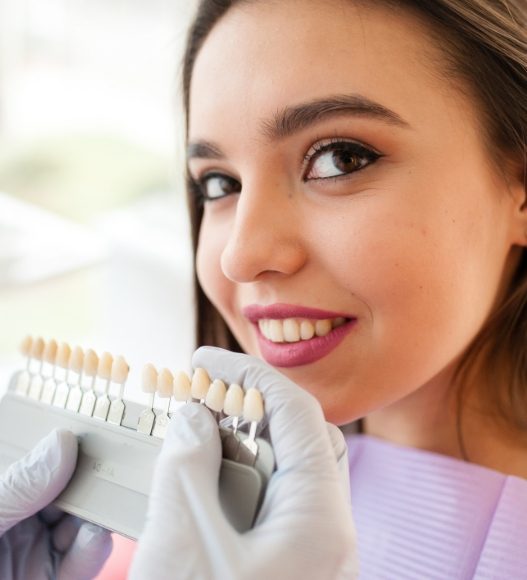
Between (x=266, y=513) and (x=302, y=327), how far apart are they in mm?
315

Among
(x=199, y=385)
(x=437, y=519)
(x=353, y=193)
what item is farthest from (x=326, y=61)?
(x=437, y=519)

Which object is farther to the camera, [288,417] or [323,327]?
[323,327]

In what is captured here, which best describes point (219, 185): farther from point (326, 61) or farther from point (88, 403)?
point (88, 403)

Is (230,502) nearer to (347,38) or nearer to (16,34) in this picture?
(347,38)

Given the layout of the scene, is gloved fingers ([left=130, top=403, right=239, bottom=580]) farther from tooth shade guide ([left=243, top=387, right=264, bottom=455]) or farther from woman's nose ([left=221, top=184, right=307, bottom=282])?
woman's nose ([left=221, top=184, right=307, bottom=282])

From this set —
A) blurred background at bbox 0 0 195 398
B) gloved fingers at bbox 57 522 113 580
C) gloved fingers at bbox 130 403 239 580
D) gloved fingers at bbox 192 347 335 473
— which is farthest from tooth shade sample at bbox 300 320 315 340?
blurred background at bbox 0 0 195 398

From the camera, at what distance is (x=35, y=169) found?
2.38 meters

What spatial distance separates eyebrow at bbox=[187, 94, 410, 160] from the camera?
83cm

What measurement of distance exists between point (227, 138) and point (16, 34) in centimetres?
175

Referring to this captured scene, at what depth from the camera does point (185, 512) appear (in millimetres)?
636

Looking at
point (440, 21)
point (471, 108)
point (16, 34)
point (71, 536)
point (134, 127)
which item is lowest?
point (71, 536)

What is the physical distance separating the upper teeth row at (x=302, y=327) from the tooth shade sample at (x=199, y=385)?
20 cm

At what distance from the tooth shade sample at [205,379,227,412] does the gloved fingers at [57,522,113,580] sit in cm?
25

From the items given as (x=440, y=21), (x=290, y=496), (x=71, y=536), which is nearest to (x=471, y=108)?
(x=440, y=21)
